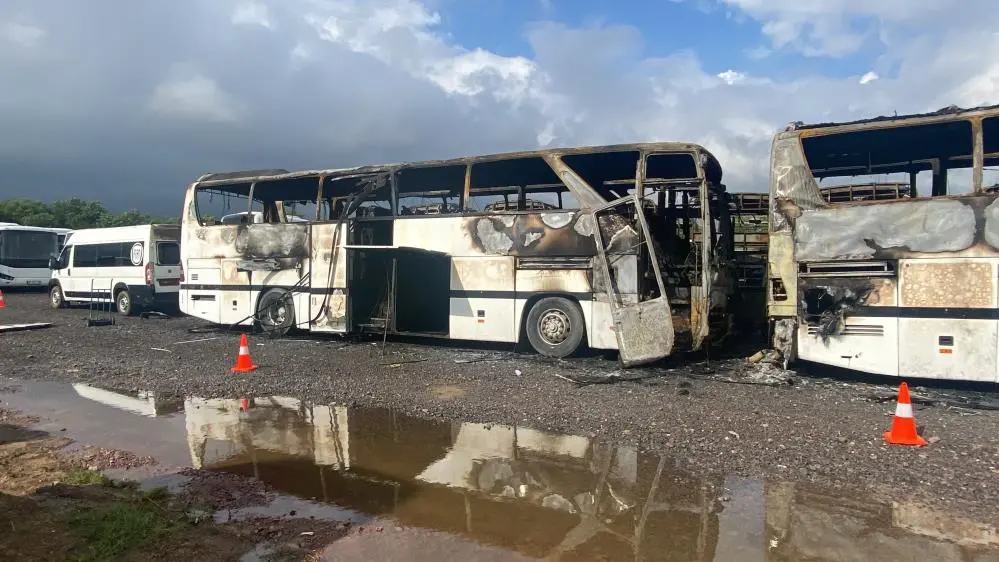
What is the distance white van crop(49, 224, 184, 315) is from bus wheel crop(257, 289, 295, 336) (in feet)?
16.6

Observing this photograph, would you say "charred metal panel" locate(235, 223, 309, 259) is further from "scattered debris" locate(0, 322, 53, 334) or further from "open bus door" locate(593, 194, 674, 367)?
"open bus door" locate(593, 194, 674, 367)

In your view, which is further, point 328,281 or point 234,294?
point 234,294

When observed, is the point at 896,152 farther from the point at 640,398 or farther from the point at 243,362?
the point at 243,362

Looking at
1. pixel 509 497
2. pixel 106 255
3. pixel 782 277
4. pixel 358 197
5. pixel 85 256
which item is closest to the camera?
pixel 509 497

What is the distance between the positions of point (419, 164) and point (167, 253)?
33.6 ft

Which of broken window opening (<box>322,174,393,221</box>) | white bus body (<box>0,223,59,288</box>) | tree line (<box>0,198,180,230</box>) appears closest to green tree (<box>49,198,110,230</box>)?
tree line (<box>0,198,180,230</box>)

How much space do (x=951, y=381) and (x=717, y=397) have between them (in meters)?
3.28

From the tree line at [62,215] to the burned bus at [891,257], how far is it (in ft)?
152

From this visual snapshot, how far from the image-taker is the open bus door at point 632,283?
887 cm

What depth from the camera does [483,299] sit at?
1081cm

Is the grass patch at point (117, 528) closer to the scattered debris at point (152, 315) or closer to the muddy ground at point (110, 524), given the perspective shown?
the muddy ground at point (110, 524)

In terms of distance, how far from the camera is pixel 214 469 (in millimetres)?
5324

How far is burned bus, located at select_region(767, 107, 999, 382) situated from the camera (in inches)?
293

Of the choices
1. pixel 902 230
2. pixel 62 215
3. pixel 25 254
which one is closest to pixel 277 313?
pixel 902 230
